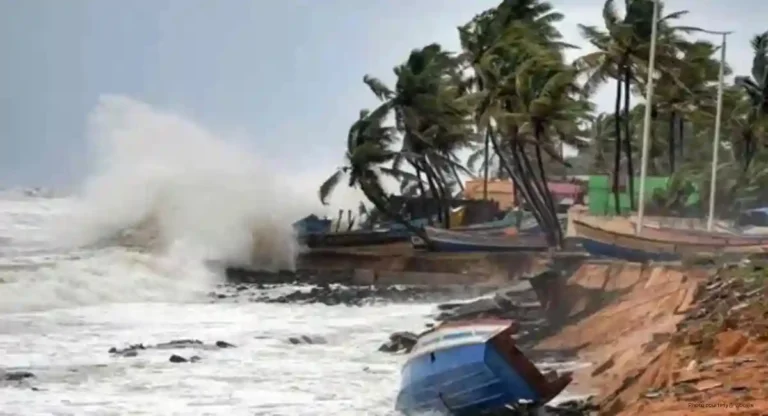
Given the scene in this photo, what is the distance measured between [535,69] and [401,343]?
5305 mm

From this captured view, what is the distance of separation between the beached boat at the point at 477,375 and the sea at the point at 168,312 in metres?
0.36

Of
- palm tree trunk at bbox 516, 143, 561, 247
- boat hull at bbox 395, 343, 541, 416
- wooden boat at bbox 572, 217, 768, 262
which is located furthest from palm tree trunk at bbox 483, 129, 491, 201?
boat hull at bbox 395, 343, 541, 416

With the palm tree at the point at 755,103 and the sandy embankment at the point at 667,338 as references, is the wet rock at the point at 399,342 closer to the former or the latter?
the sandy embankment at the point at 667,338

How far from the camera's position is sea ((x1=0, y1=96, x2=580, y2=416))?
7137mm

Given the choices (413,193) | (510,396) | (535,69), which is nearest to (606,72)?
(535,69)

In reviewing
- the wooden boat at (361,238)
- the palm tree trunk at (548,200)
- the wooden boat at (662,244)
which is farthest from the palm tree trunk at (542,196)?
the wooden boat at (662,244)

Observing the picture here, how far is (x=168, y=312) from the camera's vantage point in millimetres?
11273

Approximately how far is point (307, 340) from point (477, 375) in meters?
3.16

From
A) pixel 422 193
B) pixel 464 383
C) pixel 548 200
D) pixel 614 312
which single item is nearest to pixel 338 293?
pixel 548 200

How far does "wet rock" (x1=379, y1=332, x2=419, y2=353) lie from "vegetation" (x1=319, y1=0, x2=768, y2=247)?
13.1 feet

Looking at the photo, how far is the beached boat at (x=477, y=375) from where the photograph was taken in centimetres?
613

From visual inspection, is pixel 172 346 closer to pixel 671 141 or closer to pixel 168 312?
pixel 168 312

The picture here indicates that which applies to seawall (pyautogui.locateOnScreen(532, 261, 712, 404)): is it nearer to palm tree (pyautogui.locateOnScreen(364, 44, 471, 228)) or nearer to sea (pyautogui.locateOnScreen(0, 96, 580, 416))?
sea (pyautogui.locateOnScreen(0, 96, 580, 416))

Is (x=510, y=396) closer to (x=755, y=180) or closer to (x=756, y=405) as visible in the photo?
(x=756, y=405)
